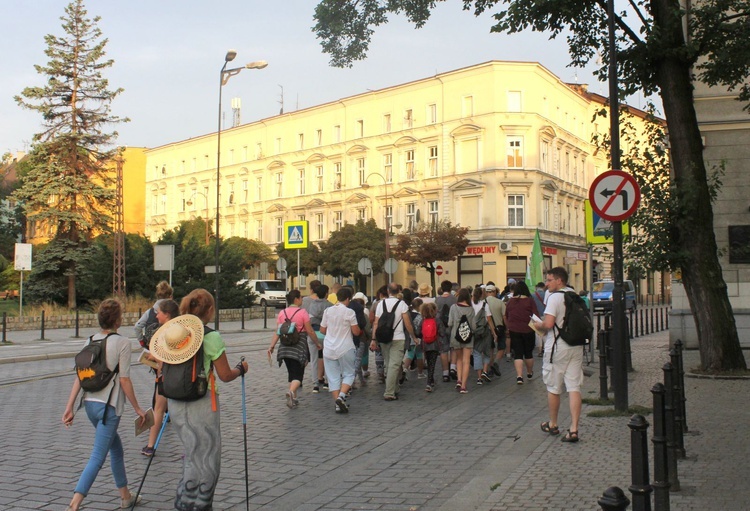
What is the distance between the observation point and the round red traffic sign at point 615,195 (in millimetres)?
10008

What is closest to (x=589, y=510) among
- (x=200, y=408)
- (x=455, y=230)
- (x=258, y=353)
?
(x=200, y=408)

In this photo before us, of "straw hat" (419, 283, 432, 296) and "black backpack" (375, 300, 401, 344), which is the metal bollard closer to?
"black backpack" (375, 300, 401, 344)

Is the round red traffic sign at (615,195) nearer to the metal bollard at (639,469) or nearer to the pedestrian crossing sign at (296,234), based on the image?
the metal bollard at (639,469)

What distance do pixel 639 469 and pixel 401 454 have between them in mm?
4188

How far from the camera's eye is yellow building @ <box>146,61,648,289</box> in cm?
5425

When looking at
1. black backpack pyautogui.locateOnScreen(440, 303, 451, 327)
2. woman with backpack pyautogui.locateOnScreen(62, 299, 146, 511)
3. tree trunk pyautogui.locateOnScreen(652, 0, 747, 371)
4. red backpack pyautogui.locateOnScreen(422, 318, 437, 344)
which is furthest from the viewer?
black backpack pyautogui.locateOnScreen(440, 303, 451, 327)

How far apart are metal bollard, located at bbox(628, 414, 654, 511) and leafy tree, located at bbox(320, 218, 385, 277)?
49.9m

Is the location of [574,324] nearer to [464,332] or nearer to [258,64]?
[464,332]

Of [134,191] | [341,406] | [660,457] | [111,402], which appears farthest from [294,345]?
[134,191]

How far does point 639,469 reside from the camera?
14.4ft

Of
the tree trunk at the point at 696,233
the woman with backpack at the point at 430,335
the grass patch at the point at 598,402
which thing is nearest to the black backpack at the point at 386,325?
the woman with backpack at the point at 430,335

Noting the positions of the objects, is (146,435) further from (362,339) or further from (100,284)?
(100,284)

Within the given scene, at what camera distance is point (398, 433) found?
31.3 ft

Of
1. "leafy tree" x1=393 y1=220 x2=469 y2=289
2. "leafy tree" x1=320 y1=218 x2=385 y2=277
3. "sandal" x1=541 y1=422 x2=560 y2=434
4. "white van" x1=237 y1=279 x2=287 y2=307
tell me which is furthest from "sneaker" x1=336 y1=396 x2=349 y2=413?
"leafy tree" x1=320 y1=218 x2=385 y2=277
